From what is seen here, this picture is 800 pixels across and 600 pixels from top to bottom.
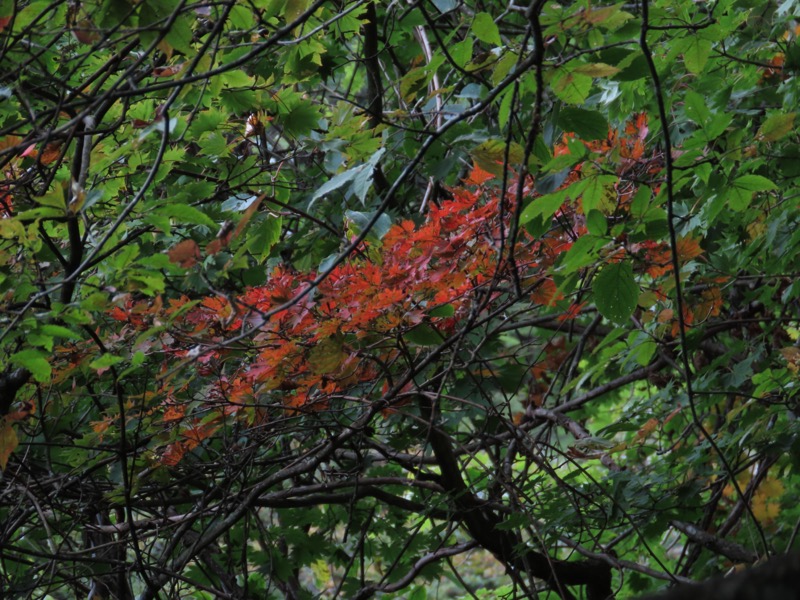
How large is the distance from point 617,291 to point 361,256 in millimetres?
954

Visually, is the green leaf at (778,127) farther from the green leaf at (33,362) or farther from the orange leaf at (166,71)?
the green leaf at (33,362)

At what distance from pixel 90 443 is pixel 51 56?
1.22 m

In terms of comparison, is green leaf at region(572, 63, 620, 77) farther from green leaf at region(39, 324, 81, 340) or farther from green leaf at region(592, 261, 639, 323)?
green leaf at region(39, 324, 81, 340)

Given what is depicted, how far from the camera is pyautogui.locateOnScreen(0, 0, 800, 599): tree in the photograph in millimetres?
1687

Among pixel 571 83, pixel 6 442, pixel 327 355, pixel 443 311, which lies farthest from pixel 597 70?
pixel 6 442

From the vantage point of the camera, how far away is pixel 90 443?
8.65 ft

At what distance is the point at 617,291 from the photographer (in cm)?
180

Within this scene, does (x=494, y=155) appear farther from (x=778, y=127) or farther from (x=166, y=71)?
(x=166, y=71)

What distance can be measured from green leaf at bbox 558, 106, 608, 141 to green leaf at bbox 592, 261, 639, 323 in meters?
0.29

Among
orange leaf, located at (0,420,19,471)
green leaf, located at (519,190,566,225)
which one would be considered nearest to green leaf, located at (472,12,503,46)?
green leaf, located at (519,190,566,225)

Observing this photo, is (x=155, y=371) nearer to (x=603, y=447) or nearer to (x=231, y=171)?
(x=231, y=171)

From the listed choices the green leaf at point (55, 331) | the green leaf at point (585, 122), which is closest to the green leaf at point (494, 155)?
the green leaf at point (585, 122)

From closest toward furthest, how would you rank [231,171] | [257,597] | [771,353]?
1. [231,171]
2. [771,353]
3. [257,597]

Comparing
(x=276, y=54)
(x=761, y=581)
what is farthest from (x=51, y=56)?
(x=761, y=581)
